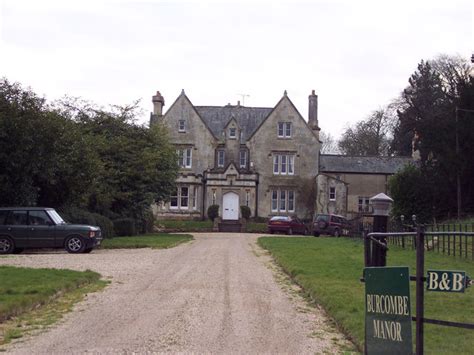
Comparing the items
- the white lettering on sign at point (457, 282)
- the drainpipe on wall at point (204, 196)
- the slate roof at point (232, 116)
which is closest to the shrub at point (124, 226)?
the drainpipe on wall at point (204, 196)

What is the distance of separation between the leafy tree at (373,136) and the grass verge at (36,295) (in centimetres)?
6860

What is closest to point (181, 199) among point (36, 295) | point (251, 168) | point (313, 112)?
point (251, 168)

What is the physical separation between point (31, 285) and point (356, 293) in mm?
6357

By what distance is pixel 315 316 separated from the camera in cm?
1158

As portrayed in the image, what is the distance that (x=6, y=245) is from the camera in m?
24.7

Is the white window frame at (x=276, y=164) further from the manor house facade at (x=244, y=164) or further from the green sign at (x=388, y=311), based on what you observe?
the green sign at (x=388, y=311)

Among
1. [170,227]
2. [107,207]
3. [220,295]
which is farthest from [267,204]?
[220,295]

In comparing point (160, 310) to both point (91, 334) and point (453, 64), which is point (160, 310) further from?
point (453, 64)

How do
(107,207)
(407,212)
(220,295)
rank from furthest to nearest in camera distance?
(407,212)
(107,207)
(220,295)

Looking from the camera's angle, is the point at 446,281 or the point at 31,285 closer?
the point at 446,281

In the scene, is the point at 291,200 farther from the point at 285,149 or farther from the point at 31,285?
the point at 31,285

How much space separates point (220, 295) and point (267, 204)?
47.9 meters

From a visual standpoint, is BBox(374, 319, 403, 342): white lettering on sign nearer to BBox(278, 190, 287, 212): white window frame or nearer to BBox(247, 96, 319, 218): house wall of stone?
BBox(278, 190, 287, 212): white window frame

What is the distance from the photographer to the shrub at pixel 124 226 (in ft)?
124
